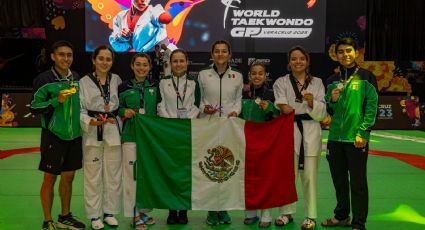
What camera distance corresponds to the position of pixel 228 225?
13.6 ft

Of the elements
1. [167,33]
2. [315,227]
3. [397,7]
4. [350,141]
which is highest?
[397,7]

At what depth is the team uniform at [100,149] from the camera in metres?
3.91

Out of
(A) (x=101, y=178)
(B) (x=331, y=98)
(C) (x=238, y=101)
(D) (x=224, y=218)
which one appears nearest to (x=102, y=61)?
(A) (x=101, y=178)

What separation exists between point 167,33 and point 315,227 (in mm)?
8984

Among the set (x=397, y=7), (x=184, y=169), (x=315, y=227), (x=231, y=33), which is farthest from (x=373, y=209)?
(x=397, y=7)

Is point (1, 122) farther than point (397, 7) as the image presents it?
No

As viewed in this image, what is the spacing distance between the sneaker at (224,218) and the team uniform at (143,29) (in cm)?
853

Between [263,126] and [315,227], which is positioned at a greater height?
[263,126]

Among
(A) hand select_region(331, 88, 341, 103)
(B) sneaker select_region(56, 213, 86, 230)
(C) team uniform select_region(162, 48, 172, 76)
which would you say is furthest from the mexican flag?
(C) team uniform select_region(162, 48, 172, 76)

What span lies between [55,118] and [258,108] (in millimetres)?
1881

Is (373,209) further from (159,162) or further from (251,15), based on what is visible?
(251,15)

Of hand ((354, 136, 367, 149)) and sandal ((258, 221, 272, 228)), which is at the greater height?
hand ((354, 136, 367, 149))

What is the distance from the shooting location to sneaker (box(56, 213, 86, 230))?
3.97m

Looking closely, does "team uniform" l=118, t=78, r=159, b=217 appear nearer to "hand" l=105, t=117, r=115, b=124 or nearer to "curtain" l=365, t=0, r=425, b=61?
"hand" l=105, t=117, r=115, b=124
